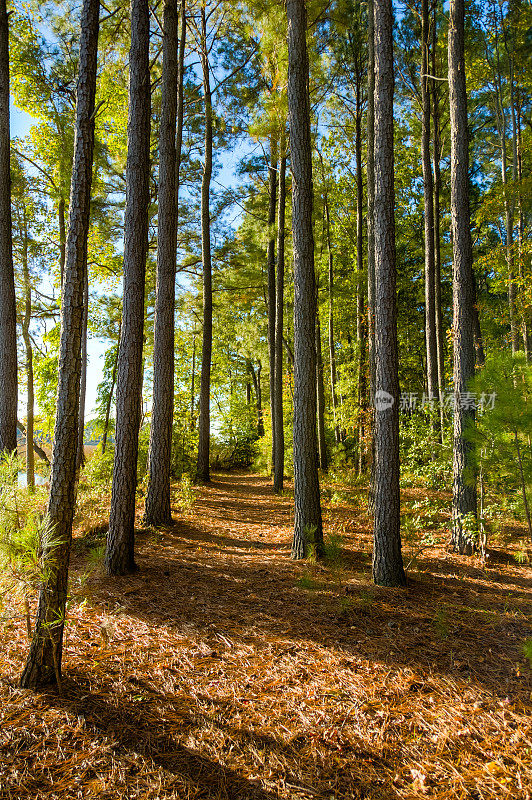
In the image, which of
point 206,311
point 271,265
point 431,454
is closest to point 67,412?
point 431,454

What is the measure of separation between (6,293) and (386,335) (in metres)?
6.03

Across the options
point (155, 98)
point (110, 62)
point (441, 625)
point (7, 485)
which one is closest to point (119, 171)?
point (155, 98)

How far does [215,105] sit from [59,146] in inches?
158

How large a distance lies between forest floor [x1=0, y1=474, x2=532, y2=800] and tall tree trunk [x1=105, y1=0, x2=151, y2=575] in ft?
1.73

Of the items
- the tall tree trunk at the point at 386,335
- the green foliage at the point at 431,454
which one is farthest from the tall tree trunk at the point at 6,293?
the green foliage at the point at 431,454

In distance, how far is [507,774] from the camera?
6.33ft

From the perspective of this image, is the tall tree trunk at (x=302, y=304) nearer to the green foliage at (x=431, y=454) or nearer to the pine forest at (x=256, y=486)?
the pine forest at (x=256, y=486)

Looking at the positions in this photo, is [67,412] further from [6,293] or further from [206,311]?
[206,311]

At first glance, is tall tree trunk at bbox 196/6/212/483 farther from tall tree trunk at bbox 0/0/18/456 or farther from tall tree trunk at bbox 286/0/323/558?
tall tree trunk at bbox 286/0/323/558

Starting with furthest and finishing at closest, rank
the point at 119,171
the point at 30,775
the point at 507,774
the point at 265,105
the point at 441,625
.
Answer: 1. the point at 119,171
2. the point at 265,105
3. the point at 441,625
4. the point at 507,774
5. the point at 30,775

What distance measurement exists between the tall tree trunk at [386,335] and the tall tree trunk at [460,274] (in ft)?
5.11

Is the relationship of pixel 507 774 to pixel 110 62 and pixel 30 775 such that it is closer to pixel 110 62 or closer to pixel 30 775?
pixel 30 775

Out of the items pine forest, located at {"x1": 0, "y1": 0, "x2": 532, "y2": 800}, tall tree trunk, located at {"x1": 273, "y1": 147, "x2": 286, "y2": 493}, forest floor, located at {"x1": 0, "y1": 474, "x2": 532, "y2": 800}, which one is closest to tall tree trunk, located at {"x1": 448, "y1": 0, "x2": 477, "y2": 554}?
pine forest, located at {"x1": 0, "y1": 0, "x2": 532, "y2": 800}

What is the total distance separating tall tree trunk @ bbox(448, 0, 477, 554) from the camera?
5.27m
